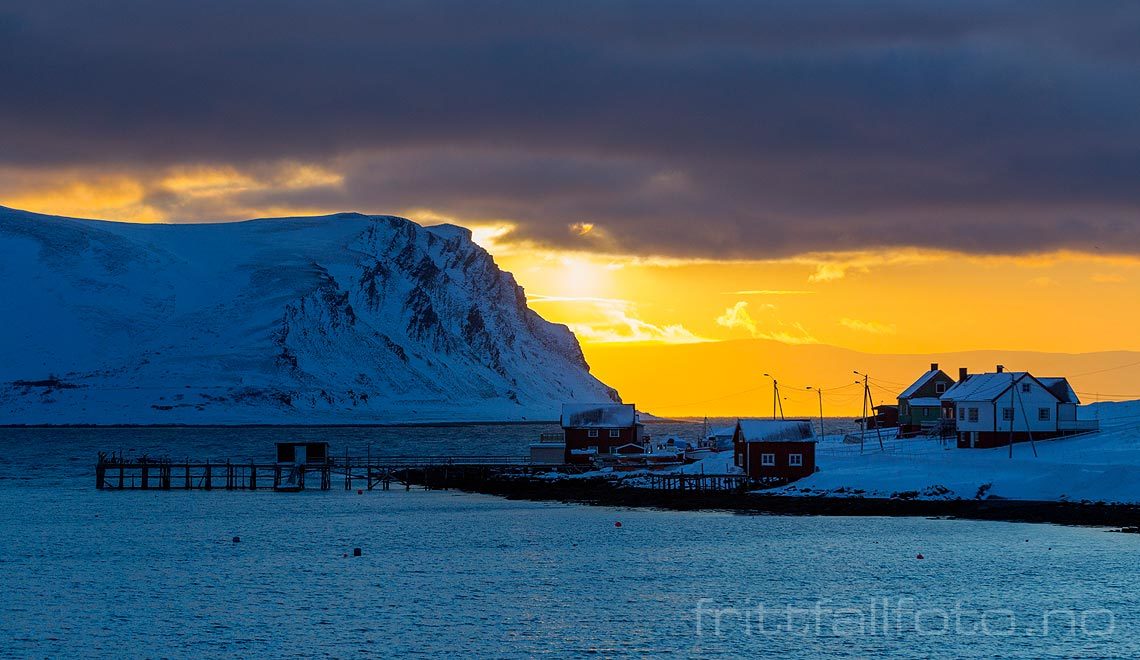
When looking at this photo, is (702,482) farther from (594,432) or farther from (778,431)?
(594,432)

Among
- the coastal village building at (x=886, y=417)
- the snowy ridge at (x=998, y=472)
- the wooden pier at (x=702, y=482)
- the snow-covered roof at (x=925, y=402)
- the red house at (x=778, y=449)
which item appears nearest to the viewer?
the snowy ridge at (x=998, y=472)

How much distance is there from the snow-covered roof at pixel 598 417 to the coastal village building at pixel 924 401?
31516 mm

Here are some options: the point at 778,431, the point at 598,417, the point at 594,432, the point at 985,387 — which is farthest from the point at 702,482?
the point at 598,417

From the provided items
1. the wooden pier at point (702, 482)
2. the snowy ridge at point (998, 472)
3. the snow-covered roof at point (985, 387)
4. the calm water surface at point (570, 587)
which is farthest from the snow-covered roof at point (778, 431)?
the snow-covered roof at point (985, 387)

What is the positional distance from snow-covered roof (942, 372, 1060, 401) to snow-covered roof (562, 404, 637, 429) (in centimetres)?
4331

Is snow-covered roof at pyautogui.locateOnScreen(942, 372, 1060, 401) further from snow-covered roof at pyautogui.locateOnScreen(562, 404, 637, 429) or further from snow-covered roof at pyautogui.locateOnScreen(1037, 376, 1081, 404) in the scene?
snow-covered roof at pyautogui.locateOnScreen(562, 404, 637, 429)

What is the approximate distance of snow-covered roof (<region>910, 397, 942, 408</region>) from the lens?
15412 cm

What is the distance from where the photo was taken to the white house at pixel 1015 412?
121m

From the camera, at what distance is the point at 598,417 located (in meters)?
163

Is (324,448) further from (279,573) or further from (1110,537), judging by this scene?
(1110,537)

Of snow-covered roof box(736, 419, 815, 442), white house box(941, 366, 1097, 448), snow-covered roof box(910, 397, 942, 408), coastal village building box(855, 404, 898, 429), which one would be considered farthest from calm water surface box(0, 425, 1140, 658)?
coastal village building box(855, 404, 898, 429)

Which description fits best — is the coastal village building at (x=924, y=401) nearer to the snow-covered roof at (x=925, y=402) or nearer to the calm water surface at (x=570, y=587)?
the snow-covered roof at (x=925, y=402)

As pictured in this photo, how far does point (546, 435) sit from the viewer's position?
171375 mm

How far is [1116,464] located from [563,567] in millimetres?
45203
